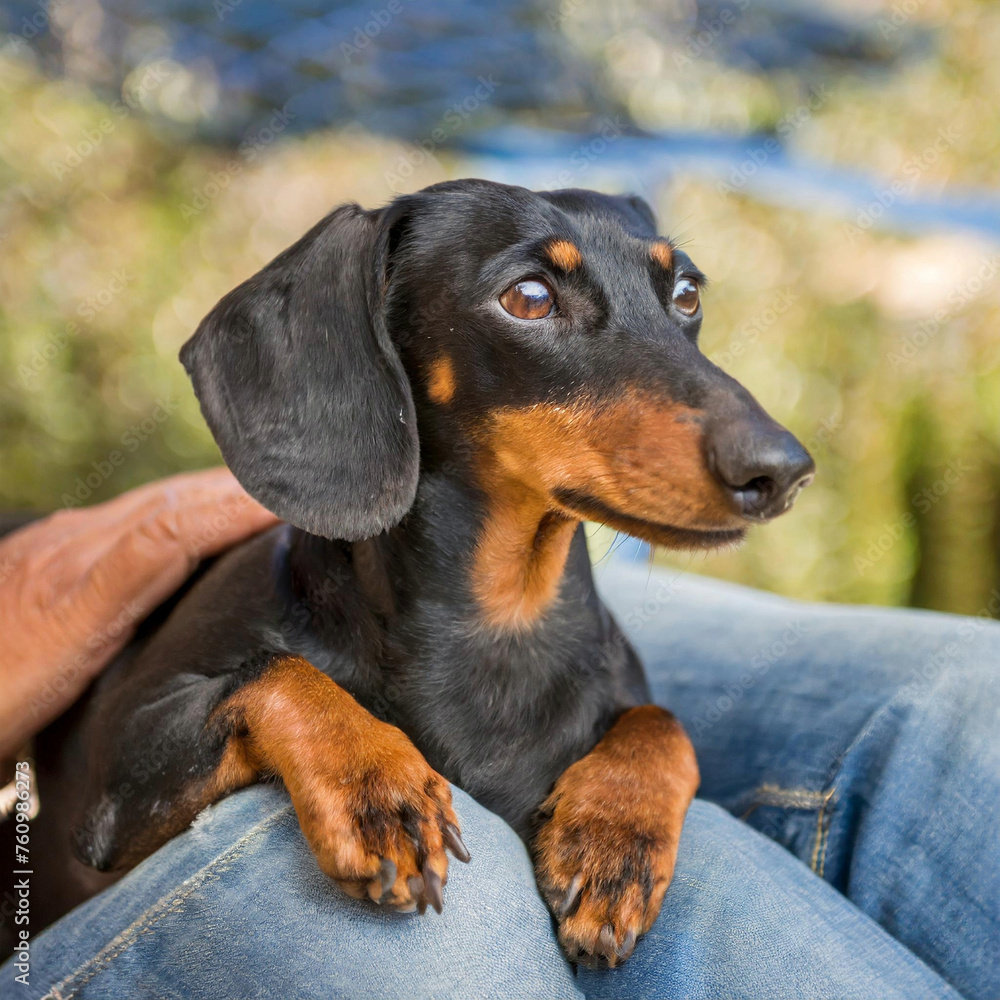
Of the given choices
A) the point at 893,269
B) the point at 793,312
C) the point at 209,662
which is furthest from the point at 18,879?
A: the point at 893,269

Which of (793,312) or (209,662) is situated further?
(793,312)

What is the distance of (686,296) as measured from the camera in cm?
179

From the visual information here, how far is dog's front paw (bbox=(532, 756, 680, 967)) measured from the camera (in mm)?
1351

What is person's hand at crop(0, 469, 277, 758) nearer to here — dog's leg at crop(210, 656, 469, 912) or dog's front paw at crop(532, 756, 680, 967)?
dog's leg at crop(210, 656, 469, 912)

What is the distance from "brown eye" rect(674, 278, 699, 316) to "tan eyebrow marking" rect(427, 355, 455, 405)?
46 centimetres

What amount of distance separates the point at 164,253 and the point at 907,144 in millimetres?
3916

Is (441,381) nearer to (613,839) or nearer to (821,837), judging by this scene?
(613,839)

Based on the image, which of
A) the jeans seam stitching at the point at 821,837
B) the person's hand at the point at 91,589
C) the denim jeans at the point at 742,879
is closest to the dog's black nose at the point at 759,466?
the denim jeans at the point at 742,879

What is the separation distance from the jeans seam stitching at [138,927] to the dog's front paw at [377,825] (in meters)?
0.16

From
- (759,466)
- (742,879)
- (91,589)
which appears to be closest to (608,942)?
(742,879)

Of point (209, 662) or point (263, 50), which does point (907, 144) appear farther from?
point (209, 662)

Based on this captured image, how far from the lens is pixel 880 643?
2074mm

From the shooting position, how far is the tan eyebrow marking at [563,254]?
1573 mm

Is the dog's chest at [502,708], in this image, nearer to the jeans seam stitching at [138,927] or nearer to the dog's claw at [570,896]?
the dog's claw at [570,896]
